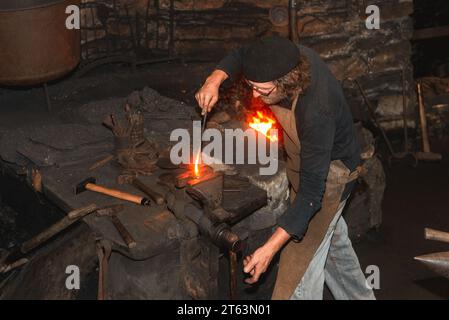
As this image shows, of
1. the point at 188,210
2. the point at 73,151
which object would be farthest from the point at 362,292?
the point at 73,151

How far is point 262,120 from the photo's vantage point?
17.7 feet

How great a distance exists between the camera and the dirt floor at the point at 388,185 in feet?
18.0

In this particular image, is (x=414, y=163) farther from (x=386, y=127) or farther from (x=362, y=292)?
(x=362, y=292)

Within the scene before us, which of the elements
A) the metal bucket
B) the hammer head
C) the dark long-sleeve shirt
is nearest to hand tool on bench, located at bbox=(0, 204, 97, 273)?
the hammer head

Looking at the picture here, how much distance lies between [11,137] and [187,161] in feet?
5.30

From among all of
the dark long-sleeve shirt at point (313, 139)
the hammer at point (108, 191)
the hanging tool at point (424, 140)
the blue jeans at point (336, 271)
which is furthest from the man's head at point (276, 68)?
the hanging tool at point (424, 140)

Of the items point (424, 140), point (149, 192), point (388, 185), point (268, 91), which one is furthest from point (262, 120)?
point (424, 140)

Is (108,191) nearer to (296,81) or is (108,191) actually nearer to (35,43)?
(296,81)

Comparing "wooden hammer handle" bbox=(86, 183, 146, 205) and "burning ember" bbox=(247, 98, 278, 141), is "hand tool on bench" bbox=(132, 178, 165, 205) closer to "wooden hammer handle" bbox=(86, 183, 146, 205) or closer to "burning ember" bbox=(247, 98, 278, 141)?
"wooden hammer handle" bbox=(86, 183, 146, 205)

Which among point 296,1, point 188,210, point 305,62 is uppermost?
point 296,1

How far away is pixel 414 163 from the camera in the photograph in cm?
719

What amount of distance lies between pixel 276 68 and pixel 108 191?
160 cm

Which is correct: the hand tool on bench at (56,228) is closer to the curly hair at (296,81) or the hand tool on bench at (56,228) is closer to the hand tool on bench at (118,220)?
the hand tool on bench at (118,220)

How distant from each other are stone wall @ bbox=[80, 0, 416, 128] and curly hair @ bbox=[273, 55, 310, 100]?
9.96 feet
